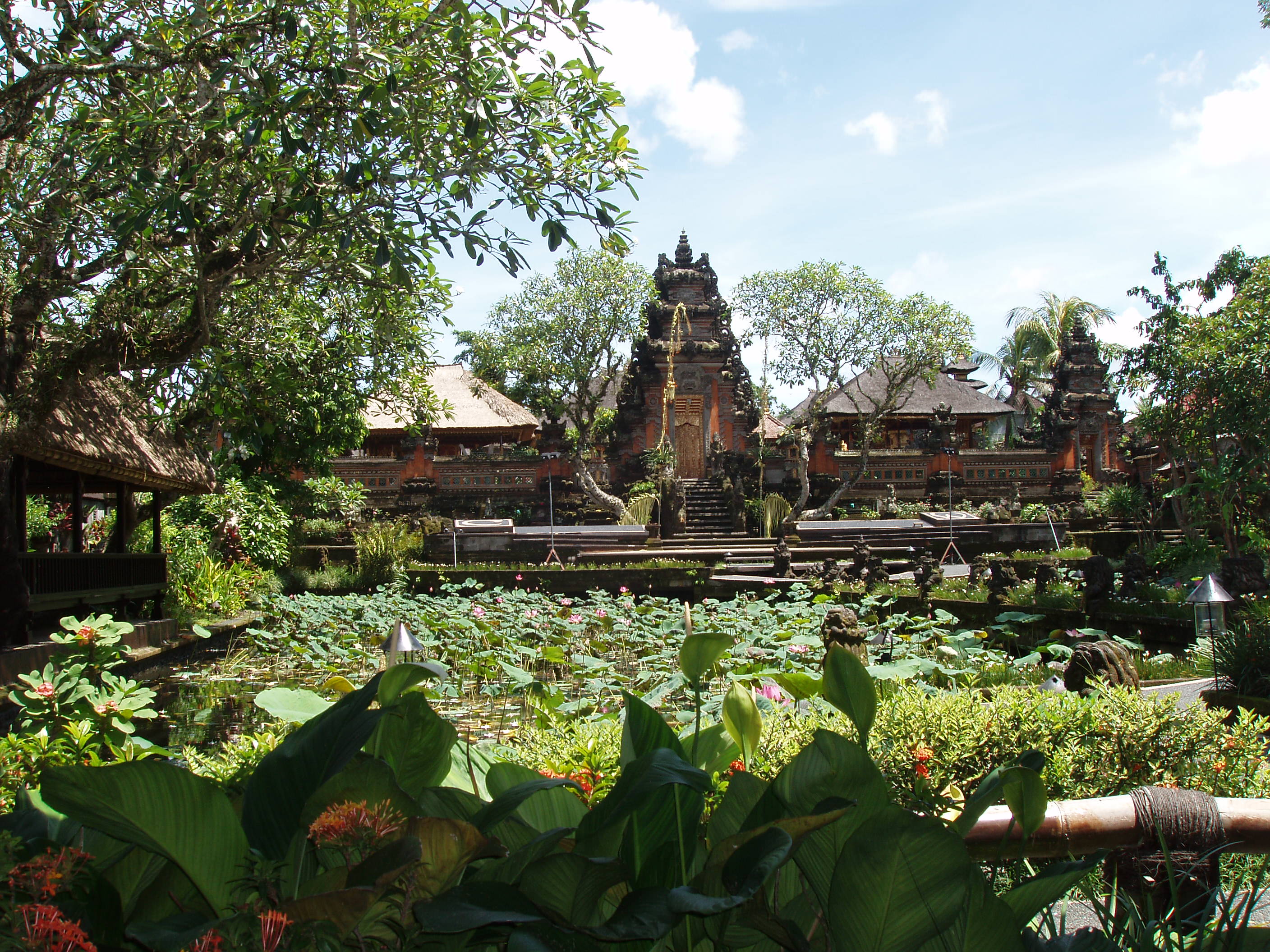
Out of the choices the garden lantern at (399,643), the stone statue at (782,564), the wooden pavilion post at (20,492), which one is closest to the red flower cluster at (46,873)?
the garden lantern at (399,643)

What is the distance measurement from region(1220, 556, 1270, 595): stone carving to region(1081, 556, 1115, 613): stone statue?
4.01 ft

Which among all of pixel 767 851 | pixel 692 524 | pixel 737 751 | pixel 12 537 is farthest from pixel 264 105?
pixel 692 524

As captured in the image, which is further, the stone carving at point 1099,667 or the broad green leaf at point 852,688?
the stone carving at point 1099,667

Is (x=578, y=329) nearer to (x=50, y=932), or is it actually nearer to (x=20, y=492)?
(x=20, y=492)

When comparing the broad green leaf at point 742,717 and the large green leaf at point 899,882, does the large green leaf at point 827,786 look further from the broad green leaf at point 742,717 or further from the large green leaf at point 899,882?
the broad green leaf at point 742,717

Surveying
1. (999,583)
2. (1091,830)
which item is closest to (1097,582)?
(999,583)

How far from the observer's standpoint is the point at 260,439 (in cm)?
1500

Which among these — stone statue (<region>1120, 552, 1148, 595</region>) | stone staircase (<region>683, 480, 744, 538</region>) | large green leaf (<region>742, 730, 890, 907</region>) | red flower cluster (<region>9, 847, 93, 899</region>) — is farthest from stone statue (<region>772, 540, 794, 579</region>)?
red flower cluster (<region>9, 847, 93, 899</region>)

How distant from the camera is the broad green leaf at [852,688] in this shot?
1741 mm

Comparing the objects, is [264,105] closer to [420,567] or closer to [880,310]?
[420,567]

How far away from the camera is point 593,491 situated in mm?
24938

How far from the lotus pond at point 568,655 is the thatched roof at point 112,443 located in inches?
77.0

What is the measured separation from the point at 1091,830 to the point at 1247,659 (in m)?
5.11

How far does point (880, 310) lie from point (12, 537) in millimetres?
20649
